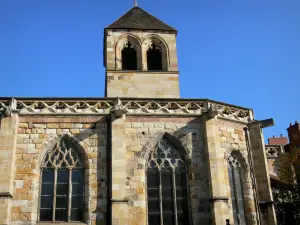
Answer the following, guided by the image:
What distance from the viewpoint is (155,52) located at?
18656mm

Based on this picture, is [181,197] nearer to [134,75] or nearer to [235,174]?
[235,174]

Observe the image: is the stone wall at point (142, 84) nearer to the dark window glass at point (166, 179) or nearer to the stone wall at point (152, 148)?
the stone wall at point (152, 148)

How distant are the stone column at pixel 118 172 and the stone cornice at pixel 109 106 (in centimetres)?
59

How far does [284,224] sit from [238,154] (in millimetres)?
3492

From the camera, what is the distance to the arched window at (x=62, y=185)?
1200 centimetres

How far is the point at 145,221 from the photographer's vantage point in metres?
12.0

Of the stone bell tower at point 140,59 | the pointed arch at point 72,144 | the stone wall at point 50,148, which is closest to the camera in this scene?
the stone wall at point 50,148

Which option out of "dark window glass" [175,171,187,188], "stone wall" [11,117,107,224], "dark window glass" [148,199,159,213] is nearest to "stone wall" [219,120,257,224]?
"dark window glass" [175,171,187,188]

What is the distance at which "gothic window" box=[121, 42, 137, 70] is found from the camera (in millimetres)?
18312

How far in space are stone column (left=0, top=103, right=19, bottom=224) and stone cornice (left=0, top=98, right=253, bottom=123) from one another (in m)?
0.48

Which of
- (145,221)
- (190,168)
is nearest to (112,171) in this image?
(145,221)

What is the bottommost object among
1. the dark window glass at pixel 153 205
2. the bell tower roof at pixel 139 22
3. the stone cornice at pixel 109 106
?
the dark window glass at pixel 153 205

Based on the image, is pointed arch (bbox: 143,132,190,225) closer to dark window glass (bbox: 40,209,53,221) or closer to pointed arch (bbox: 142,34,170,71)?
dark window glass (bbox: 40,209,53,221)

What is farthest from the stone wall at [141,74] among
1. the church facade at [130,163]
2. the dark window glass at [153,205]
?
the dark window glass at [153,205]
